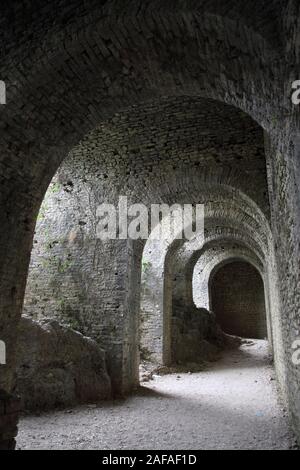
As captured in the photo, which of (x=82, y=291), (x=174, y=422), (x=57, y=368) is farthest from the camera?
(x=82, y=291)

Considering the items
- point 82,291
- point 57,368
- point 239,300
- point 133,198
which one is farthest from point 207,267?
point 57,368

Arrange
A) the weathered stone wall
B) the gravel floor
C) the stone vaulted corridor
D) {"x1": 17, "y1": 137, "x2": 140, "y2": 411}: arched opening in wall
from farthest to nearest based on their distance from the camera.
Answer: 1. the weathered stone wall
2. {"x1": 17, "y1": 137, "x2": 140, "y2": 411}: arched opening in wall
3. the gravel floor
4. the stone vaulted corridor

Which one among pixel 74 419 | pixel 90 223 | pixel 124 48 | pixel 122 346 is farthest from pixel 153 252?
pixel 124 48

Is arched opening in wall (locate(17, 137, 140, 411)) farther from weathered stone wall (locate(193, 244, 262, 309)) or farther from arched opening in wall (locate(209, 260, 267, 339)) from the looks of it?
arched opening in wall (locate(209, 260, 267, 339))

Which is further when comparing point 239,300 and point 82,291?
point 239,300

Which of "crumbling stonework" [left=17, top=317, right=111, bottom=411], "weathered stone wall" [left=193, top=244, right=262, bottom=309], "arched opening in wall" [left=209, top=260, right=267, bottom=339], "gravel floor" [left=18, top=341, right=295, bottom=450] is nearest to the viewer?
"gravel floor" [left=18, top=341, right=295, bottom=450]

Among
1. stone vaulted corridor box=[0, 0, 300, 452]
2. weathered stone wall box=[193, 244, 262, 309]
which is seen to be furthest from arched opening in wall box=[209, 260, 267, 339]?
stone vaulted corridor box=[0, 0, 300, 452]

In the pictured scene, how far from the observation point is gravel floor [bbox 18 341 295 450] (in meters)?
4.22

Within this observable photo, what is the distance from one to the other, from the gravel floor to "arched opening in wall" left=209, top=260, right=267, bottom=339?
1275cm

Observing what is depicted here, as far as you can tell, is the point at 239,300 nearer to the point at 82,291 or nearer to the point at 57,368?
the point at 82,291

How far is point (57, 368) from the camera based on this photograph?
6207 millimetres

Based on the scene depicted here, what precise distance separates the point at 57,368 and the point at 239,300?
1651cm
